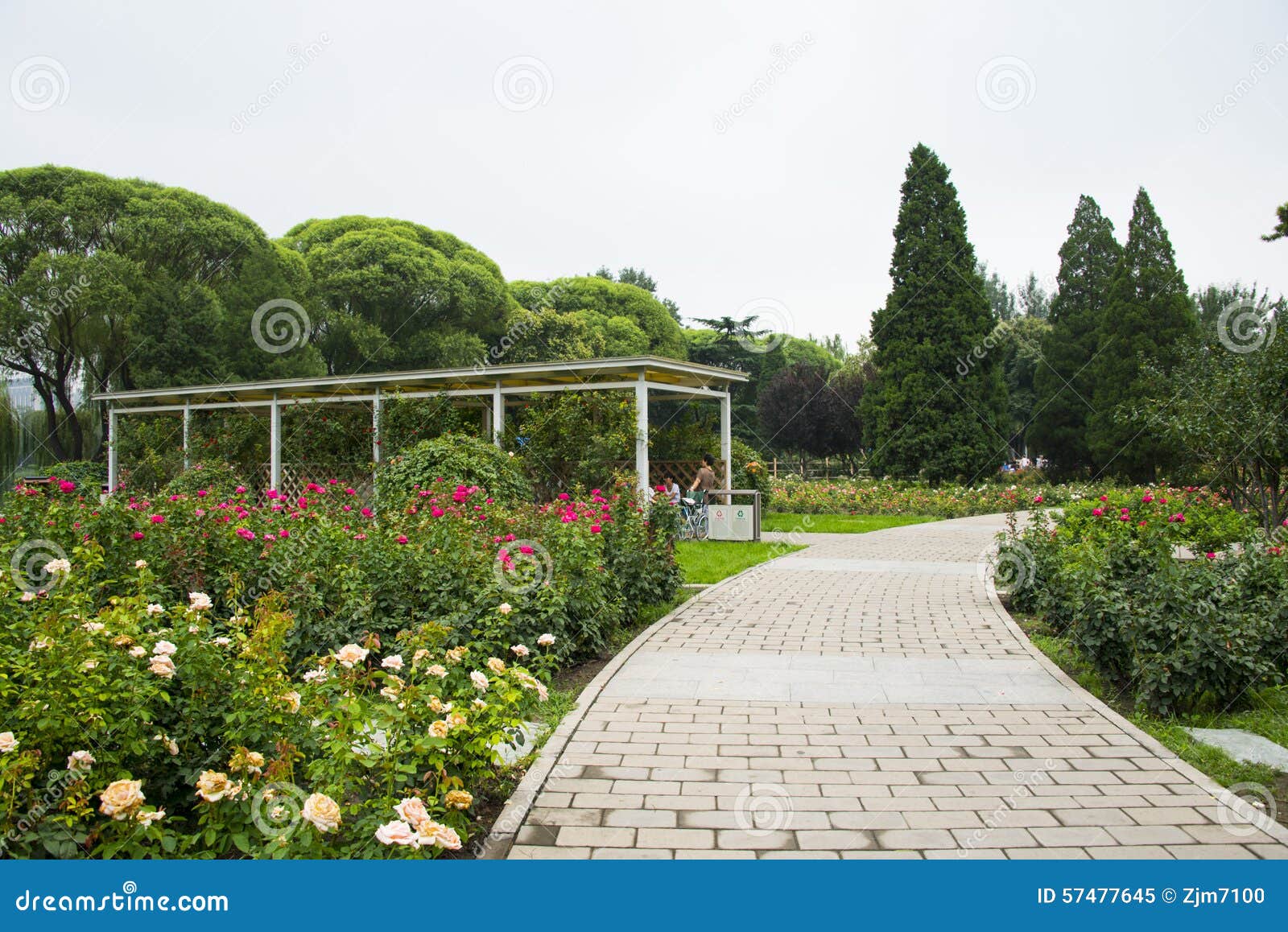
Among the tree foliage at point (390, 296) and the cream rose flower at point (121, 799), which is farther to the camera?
the tree foliage at point (390, 296)

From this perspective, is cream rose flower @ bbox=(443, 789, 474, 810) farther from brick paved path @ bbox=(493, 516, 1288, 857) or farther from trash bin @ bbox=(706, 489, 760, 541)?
trash bin @ bbox=(706, 489, 760, 541)

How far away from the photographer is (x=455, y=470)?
38.5 feet

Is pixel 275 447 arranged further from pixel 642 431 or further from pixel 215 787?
pixel 215 787

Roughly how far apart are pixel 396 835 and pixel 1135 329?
2871 cm

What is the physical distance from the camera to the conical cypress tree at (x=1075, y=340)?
28500 millimetres

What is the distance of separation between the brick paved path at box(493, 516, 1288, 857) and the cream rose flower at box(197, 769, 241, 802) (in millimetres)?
891

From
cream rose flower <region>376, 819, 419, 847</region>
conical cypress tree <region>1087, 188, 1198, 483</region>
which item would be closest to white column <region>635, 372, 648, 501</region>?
cream rose flower <region>376, 819, 419, 847</region>

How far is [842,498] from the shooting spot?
22.0 metres

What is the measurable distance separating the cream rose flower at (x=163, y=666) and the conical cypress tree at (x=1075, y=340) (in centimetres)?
2833

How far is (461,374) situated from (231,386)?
4786 millimetres

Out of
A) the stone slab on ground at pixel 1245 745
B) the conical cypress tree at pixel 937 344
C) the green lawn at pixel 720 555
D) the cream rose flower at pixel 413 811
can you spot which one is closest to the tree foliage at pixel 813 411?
the conical cypress tree at pixel 937 344

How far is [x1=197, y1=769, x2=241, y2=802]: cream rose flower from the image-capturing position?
2.71 m

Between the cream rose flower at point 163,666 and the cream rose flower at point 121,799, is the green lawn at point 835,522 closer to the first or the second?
the cream rose flower at point 163,666

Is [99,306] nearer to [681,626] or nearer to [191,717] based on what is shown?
[681,626]
